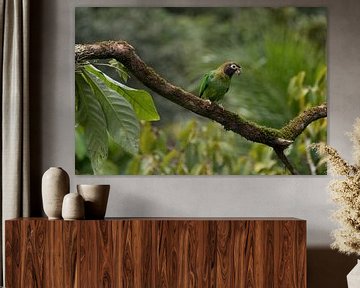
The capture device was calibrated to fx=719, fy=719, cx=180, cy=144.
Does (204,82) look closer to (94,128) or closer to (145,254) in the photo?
(94,128)

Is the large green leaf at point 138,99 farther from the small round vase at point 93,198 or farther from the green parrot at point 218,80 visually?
the small round vase at point 93,198

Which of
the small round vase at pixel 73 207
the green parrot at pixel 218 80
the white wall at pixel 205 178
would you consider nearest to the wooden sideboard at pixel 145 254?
the small round vase at pixel 73 207

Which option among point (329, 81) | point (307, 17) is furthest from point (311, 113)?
point (307, 17)

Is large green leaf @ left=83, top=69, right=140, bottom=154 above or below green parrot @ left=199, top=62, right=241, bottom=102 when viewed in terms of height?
below

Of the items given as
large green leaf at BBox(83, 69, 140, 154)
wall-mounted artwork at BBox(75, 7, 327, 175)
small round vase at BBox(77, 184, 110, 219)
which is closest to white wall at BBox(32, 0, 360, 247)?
wall-mounted artwork at BBox(75, 7, 327, 175)

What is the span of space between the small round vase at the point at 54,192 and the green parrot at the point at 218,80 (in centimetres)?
102

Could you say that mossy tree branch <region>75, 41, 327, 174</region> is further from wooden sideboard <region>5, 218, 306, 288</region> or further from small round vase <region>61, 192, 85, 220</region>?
small round vase <region>61, 192, 85, 220</region>

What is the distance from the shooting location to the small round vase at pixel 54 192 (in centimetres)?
389

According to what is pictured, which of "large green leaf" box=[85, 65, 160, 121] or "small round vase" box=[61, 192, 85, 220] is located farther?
"large green leaf" box=[85, 65, 160, 121]

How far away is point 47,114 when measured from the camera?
4.32m

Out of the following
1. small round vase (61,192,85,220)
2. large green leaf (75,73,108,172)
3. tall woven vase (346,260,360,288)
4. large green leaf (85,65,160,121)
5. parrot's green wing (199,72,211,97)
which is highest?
parrot's green wing (199,72,211,97)

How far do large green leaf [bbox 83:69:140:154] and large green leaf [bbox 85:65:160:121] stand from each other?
2cm

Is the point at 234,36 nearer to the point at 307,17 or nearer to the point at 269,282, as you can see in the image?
the point at 307,17

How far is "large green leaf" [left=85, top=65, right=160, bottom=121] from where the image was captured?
169 inches
